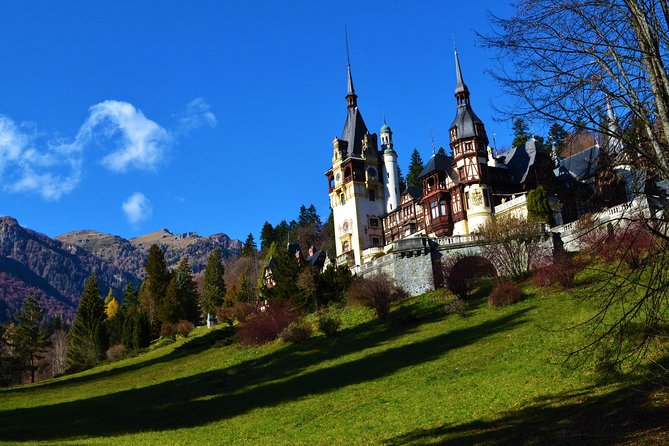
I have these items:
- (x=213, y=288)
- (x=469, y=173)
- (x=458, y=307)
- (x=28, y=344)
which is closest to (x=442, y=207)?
(x=469, y=173)

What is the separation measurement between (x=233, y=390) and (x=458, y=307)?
14076 millimetres

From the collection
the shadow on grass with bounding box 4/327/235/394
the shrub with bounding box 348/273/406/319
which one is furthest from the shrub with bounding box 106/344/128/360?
the shrub with bounding box 348/273/406/319

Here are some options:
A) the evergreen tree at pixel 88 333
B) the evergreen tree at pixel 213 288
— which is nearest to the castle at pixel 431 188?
the evergreen tree at pixel 213 288

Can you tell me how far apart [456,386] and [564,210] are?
36.5 m

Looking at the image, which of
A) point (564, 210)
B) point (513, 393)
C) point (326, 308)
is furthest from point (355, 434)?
point (564, 210)

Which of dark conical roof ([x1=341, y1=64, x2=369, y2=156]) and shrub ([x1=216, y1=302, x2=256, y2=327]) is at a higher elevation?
dark conical roof ([x1=341, y1=64, x2=369, y2=156])

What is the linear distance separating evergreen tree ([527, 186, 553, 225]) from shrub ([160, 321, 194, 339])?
35158 millimetres

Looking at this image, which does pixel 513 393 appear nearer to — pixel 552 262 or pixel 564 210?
pixel 552 262

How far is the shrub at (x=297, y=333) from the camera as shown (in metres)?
40.7

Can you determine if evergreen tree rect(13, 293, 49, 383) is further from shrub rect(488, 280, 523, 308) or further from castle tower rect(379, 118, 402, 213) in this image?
shrub rect(488, 280, 523, 308)

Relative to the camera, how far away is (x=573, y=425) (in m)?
13.4

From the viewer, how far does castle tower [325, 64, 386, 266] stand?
233 ft

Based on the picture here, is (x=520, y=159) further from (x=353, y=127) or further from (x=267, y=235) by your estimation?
(x=267, y=235)

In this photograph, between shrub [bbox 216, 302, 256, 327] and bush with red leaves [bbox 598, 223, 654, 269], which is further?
shrub [bbox 216, 302, 256, 327]
